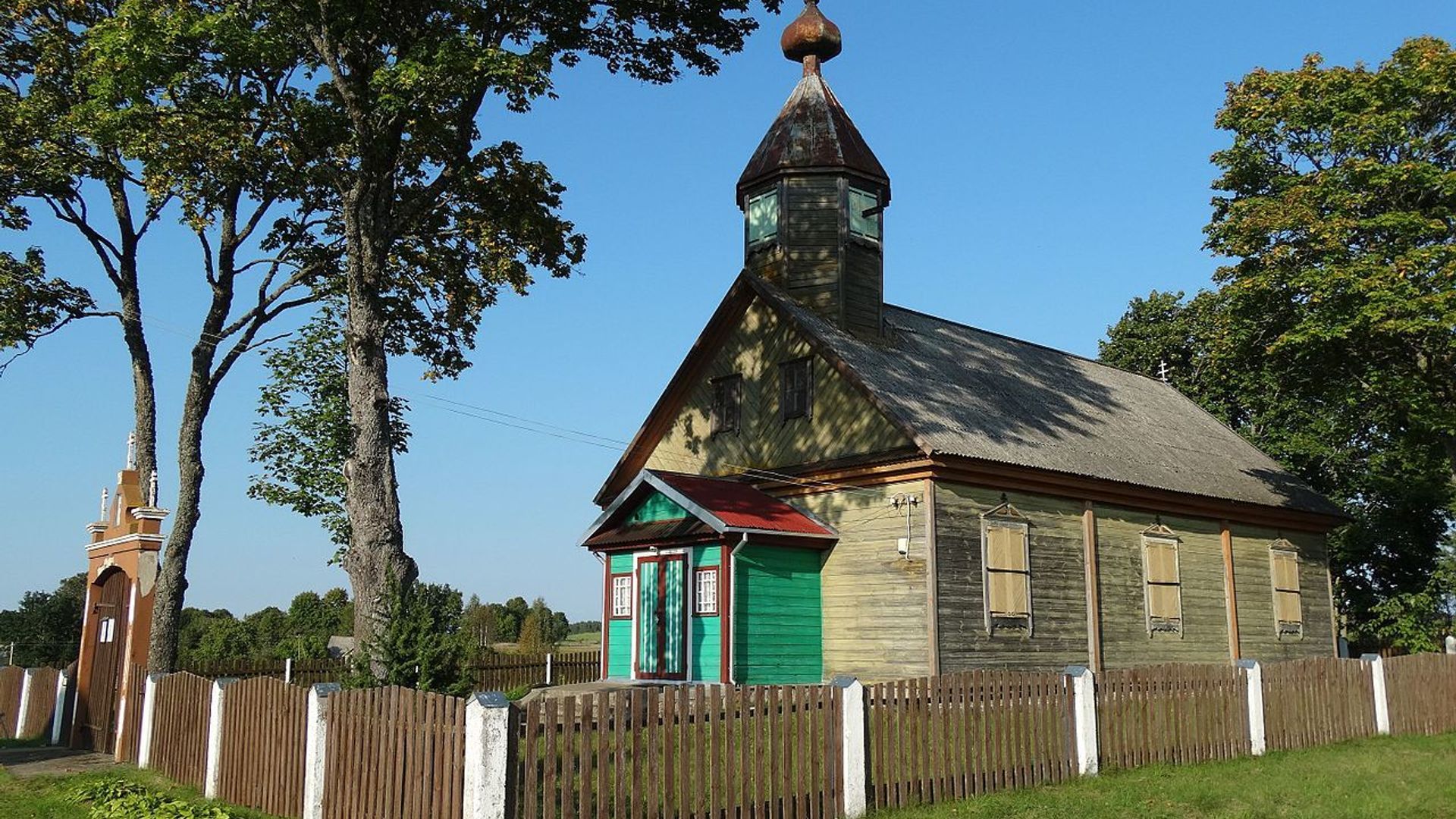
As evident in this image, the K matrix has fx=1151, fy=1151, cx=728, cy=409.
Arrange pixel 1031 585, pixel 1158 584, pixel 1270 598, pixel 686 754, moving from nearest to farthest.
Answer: pixel 686 754 < pixel 1031 585 < pixel 1158 584 < pixel 1270 598

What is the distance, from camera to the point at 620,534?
2042cm

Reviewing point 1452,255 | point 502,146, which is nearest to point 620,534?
point 502,146

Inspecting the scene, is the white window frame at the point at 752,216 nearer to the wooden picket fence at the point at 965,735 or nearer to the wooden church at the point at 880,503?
the wooden church at the point at 880,503

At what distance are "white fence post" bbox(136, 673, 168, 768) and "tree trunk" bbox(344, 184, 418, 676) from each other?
8.56 feet

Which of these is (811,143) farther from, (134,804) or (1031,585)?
(134,804)

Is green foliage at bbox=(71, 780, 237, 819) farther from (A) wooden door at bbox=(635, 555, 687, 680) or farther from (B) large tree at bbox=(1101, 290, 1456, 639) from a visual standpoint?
(B) large tree at bbox=(1101, 290, 1456, 639)

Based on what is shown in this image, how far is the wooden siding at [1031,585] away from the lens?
1853cm

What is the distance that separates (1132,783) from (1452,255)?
43.8 ft

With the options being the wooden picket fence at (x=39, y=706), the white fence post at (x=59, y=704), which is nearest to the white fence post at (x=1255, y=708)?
the white fence post at (x=59, y=704)

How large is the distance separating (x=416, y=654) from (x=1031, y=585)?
11.0 m

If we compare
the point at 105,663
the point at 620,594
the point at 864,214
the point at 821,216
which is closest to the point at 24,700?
the point at 105,663

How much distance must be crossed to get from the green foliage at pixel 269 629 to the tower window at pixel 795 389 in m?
20.9

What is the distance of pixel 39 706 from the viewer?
1980 cm

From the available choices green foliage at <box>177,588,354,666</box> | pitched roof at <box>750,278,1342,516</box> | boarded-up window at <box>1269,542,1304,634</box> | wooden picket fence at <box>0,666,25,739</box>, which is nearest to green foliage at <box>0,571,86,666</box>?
green foliage at <box>177,588,354,666</box>
